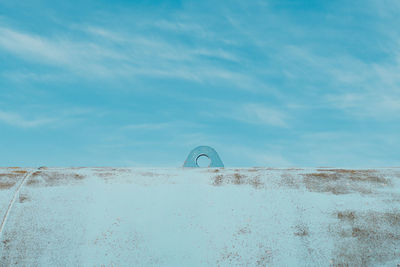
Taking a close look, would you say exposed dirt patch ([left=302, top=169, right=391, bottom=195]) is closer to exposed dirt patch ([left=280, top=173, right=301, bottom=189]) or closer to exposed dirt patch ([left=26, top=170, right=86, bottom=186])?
exposed dirt patch ([left=280, top=173, right=301, bottom=189])

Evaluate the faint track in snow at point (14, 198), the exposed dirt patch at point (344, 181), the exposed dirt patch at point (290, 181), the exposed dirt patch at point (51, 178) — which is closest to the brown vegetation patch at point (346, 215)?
the exposed dirt patch at point (344, 181)

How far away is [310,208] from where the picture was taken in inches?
321

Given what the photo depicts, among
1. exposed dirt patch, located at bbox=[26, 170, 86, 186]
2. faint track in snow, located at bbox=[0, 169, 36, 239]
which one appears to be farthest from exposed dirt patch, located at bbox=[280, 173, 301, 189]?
faint track in snow, located at bbox=[0, 169, 36, 239]

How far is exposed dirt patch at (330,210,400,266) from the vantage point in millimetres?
7438

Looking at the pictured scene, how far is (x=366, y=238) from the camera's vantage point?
772 cm

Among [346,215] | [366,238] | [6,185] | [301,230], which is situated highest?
[6,185]

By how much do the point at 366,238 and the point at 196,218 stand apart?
2988 mm

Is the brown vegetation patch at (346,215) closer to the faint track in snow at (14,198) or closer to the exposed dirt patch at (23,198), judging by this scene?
the exposed dirt patch at (23,198)

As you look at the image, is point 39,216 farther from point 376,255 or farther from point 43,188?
point 376,255

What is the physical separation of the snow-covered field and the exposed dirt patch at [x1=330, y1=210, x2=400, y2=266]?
0.7 inches

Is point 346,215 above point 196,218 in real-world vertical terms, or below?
below

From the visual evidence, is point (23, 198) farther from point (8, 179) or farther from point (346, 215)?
point (346, 215)

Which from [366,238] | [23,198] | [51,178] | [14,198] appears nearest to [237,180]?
[366,238]

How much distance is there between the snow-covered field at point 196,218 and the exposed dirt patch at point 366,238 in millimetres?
18
